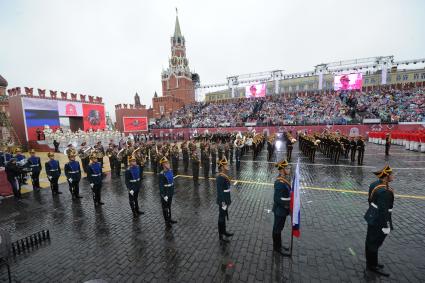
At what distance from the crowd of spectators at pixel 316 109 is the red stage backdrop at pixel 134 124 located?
546 centimetres

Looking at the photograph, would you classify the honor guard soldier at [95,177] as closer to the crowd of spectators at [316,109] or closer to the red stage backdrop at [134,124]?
the crowd of spectators at [316,109]

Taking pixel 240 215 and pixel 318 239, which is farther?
pixel 240 215

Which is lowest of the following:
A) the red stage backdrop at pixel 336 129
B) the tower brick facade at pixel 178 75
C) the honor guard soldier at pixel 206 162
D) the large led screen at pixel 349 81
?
the honor guard soldier at pixel 206 162

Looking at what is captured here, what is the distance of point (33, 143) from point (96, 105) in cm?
1124

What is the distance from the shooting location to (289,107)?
132ft

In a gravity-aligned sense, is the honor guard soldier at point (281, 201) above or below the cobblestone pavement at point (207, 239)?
above

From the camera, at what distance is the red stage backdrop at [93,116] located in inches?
1241

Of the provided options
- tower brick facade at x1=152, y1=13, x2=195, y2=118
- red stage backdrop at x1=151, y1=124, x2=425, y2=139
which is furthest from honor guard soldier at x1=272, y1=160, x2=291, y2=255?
tower brick facade at x1=152, y1=13, x2=195, y2=118

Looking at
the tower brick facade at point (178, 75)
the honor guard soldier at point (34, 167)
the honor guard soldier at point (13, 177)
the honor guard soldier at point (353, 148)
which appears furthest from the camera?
the tower brick facade at point (178, 75)

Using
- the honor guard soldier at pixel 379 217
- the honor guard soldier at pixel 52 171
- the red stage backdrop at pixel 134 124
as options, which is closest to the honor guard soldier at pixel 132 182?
the honor guard soldier at pixel 52 171

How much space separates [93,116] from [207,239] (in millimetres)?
34174

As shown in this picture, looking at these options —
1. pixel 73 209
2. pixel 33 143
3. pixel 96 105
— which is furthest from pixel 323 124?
pixel 33 143

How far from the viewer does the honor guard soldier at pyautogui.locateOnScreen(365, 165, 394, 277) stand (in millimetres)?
3740

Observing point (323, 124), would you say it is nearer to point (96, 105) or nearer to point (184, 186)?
point (184, 186)
